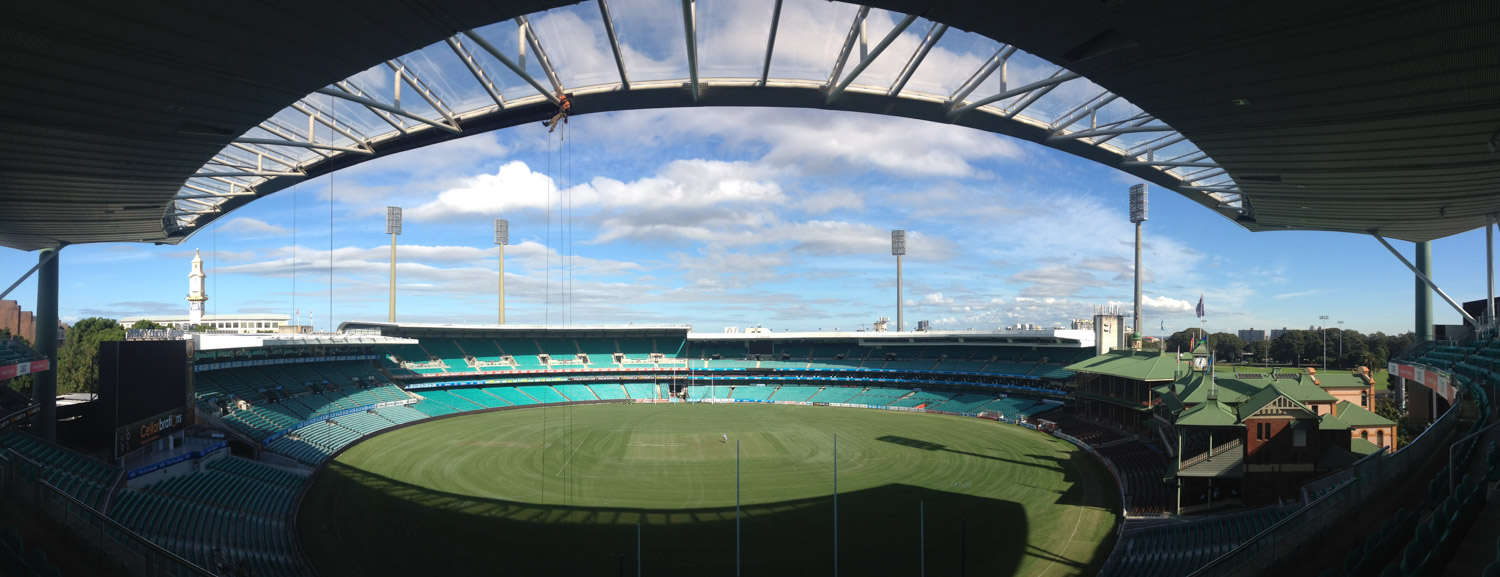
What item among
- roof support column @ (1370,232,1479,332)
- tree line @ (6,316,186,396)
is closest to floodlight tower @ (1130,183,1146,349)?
roof support column @ (1370,232,1479,332)

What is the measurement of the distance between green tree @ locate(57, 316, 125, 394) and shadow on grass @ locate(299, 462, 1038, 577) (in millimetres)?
36502

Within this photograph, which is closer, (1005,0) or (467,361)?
(1005,0)

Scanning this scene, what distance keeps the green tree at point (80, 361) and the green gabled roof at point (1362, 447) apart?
7152 centimetres

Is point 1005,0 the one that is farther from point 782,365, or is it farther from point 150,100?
point 782,365

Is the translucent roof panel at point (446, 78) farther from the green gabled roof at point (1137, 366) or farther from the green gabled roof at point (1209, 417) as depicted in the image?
the green gabled roof at point (1137, 366)

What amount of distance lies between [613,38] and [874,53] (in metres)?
5.22

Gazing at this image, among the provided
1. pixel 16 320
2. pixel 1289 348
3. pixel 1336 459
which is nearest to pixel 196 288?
pixel 16 320

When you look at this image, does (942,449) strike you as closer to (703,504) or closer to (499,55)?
(703,504)

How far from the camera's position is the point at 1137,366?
3688 cm

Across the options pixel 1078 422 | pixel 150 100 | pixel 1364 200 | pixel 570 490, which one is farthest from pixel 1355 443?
pixel 150 100

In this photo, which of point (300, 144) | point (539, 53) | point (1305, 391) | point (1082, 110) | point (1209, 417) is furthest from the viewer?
point (1305, 391)

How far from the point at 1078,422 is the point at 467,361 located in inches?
2212

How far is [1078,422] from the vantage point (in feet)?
146

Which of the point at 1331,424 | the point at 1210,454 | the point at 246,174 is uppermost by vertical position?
the point at 246,174
